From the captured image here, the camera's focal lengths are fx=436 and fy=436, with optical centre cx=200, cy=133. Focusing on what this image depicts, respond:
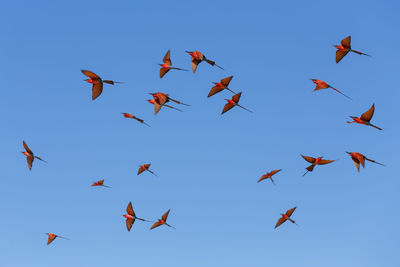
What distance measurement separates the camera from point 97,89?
86.8ft

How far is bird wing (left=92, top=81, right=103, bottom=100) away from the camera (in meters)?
26.3

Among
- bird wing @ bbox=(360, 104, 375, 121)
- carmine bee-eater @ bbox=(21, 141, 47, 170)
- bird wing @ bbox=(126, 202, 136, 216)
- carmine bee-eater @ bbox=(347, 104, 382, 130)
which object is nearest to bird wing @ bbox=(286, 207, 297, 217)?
carmine bee-eater @ bbox=(347, 104, 382, 130)

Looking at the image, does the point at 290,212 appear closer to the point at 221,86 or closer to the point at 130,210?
the point at 221,86

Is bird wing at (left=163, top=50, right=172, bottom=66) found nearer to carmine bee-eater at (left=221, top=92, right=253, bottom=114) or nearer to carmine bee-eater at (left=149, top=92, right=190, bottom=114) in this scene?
carmine bee-eater at (left=149, top=92, right=190, bottom=114)

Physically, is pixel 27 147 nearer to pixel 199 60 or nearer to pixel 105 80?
pixel 105 80

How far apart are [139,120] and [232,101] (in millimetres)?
6705

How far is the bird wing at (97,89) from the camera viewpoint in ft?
86.4

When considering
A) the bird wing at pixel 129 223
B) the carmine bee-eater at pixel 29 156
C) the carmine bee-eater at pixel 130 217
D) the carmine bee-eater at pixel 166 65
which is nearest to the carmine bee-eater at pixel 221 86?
the carmine bee-eater at pixel 166 65

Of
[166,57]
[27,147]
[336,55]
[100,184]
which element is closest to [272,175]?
[336,55]

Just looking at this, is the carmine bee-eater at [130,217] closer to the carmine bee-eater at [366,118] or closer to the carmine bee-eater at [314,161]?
the carmine bee-eater at [314,161]

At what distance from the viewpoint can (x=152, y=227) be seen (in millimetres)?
31703

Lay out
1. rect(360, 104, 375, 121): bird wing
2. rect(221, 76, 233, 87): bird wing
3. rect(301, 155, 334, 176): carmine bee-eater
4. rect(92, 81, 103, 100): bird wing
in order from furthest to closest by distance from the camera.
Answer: rect(221, 76, 233, 87): bird wing < rect(301, 155, 334, 176): carmine bee-eater < rect(92, 81, 103, 100): bird wing < rect(360, 104, 375, 121): bird wing

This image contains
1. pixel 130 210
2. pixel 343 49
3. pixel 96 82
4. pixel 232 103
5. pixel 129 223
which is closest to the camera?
pixel 96 82

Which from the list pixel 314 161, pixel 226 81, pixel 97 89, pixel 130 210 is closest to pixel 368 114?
pixel 314 161
